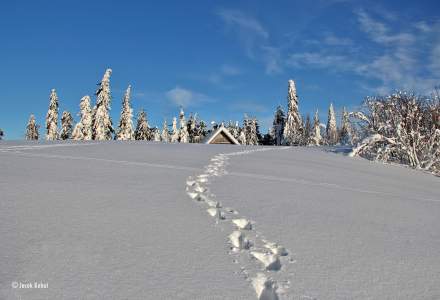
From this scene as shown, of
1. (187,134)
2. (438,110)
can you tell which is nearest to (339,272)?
(438,110)

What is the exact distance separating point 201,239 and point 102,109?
138 ft

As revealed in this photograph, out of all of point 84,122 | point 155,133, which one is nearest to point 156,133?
point 155,133

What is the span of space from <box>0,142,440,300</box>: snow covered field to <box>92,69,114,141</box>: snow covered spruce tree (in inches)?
1487

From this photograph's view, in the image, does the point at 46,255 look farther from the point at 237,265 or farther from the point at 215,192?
→ the point at 215,192

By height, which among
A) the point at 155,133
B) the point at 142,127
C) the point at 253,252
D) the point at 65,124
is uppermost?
the point at 65,124

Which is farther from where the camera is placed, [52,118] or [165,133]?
[165,133]

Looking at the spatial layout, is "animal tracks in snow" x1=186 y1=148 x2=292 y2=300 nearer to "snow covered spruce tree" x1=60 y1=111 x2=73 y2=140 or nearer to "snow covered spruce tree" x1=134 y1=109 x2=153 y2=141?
"snow covered spruce tree" x1=134 y1=109 x2=153 y2=141

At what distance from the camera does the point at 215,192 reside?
525cm

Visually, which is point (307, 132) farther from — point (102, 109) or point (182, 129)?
point (102, 109)

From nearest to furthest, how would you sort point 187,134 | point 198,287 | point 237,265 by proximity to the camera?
point 198,287
point 237,265
point 187,134

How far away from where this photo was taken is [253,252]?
3.07 meters

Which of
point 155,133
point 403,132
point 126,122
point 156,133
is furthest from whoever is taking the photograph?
point 156,133

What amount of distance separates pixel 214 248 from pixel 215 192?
7.25 feet

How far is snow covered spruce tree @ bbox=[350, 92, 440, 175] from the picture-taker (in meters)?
12.3
